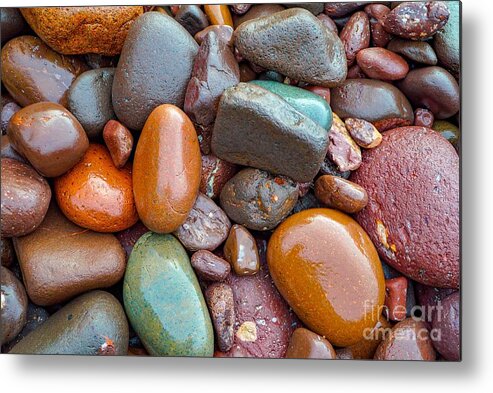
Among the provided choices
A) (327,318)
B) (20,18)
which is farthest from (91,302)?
(20,18)

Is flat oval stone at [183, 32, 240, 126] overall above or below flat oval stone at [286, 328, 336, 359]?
above

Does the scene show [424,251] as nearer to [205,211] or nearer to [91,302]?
[205,211]

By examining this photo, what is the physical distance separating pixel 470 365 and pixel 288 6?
0.89m

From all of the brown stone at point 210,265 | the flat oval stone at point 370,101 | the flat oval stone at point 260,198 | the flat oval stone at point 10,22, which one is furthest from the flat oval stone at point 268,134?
the flat oval stone at point 10,22

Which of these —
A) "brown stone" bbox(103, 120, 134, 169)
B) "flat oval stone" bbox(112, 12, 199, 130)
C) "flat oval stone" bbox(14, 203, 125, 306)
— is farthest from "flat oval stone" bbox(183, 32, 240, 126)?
"flat oval stone" bbox(14, 203, 125, 306)

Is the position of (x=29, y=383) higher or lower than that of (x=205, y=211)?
lower

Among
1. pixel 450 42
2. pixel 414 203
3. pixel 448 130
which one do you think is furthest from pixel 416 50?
pixel 414 203

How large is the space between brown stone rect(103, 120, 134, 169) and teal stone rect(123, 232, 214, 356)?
22 cm

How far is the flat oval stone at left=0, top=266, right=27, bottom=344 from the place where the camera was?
4.11ft

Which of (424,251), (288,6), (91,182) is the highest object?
(288,6)

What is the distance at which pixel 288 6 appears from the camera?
126 centimetres

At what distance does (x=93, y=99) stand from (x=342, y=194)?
2.00ft

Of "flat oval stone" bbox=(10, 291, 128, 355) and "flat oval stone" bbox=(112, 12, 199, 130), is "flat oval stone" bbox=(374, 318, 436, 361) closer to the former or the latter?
"flat oval stone" bbox=(10, 291, 128, 355)

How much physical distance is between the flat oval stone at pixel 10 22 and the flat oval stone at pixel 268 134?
1.70 ft
